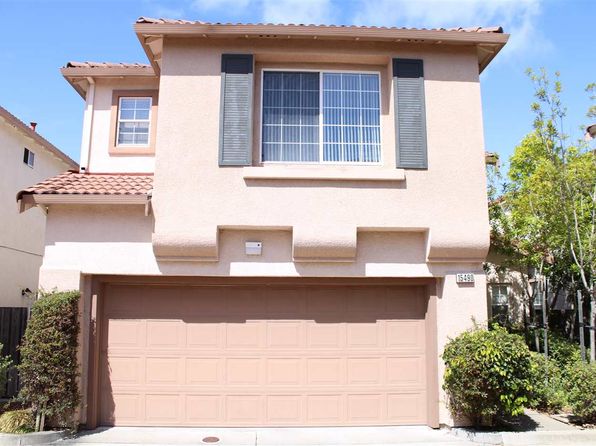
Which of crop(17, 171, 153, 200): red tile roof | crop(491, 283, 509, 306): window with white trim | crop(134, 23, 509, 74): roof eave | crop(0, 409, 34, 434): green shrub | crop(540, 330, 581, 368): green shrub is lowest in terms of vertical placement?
crop(0, 409, 34, 434): green shrub

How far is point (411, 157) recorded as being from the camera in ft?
31.4

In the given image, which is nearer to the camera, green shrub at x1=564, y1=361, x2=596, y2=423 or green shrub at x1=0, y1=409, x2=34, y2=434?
green shrub at x1=0, y1=409, x2=34, y2=434

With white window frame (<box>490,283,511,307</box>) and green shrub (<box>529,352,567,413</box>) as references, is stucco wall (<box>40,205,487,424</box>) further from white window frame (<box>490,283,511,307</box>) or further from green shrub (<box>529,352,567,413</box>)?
white window frame (<box>490,283,511,307</box>)

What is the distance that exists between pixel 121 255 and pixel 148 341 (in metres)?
1.59

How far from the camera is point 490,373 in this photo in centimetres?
852

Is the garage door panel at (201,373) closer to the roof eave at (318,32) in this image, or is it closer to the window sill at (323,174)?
the window sill at (323,174)

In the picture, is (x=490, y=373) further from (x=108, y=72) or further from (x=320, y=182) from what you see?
(x=108, y=72)

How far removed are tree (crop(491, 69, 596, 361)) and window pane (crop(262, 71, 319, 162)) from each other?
15.2ft

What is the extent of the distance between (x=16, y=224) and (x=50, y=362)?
328 inches

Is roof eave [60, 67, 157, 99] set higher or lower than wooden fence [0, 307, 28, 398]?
higher

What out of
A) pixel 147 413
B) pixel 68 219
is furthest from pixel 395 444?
pixel 68 219

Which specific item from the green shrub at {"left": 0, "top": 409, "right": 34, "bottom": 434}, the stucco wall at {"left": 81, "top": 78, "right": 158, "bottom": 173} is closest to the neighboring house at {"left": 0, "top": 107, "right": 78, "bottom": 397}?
the stucco wall at {"left": 81, "top": 78, "right": 158, "bottom": 173}

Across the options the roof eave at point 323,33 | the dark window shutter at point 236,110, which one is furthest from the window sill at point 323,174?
the roof eave at point 323,33

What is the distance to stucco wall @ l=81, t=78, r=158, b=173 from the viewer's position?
11031 millimetres
